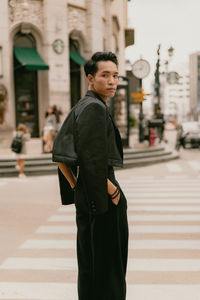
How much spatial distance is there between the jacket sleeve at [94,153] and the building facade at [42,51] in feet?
58.0

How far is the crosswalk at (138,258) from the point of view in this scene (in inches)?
165

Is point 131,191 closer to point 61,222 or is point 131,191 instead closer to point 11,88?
point 61,222

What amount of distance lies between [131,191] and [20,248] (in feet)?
17.3

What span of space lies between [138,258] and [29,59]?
17.8 metres

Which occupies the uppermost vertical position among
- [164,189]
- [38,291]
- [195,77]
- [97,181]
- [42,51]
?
[195,77]

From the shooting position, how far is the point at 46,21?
73.9 feet

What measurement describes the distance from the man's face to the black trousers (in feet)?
1.83

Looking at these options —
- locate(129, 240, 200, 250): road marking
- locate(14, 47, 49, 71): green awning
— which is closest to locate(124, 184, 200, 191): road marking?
locate(129, 240, 200, 250): road marking

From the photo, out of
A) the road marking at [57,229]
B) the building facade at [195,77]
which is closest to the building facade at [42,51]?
the road marking at [57,229]

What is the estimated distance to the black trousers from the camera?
9.96ft

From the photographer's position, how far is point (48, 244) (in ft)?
19.2

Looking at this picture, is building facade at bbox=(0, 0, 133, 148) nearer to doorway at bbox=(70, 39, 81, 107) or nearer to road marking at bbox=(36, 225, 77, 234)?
doorway at bbox=(70, 39, 81, 107)

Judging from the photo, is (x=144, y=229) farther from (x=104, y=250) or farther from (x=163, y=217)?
(x=104, y=250)

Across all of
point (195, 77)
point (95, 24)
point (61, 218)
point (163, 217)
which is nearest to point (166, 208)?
point (163, 217)
